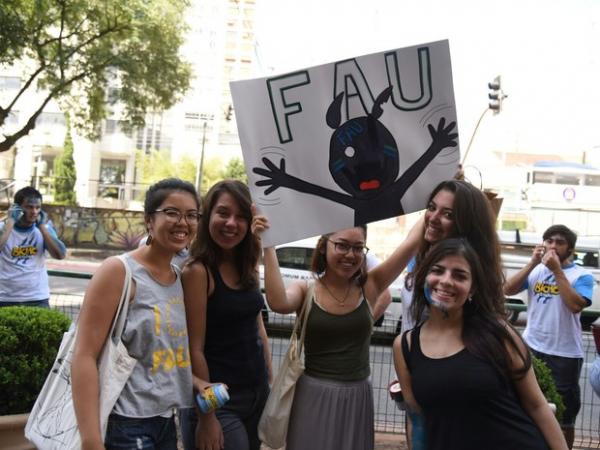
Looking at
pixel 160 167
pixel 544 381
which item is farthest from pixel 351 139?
pixel 160 167

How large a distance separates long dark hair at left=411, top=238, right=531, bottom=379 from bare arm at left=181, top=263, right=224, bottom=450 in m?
0.90

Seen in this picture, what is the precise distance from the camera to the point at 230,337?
2826 mm

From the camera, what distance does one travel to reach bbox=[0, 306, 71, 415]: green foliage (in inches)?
137

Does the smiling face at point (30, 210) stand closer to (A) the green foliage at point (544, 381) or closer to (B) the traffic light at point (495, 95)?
(A) the green foliage at point (544, 381)

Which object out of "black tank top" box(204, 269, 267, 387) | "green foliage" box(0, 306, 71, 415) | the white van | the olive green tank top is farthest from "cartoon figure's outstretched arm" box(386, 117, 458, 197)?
the white van

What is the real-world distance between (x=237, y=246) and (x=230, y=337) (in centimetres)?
44

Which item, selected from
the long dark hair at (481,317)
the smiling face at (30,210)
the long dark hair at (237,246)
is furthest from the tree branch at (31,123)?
the long dark hair at (481,317)

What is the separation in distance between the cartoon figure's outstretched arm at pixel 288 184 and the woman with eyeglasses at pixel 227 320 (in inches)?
4.7

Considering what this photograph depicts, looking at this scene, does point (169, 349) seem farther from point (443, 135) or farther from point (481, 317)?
point (443, 135)

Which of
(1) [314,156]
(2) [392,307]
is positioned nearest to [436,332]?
(1) [314,156]

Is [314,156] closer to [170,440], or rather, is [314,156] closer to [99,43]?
[170,440]

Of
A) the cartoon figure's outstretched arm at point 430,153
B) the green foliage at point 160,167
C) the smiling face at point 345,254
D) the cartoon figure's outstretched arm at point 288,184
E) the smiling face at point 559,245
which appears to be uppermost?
the green foliage at point 160,167

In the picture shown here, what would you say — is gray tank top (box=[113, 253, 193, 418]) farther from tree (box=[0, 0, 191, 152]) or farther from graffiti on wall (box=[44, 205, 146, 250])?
graffiti on wall (box=[44, 205, 146, 250])

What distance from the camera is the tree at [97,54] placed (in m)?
15.1
